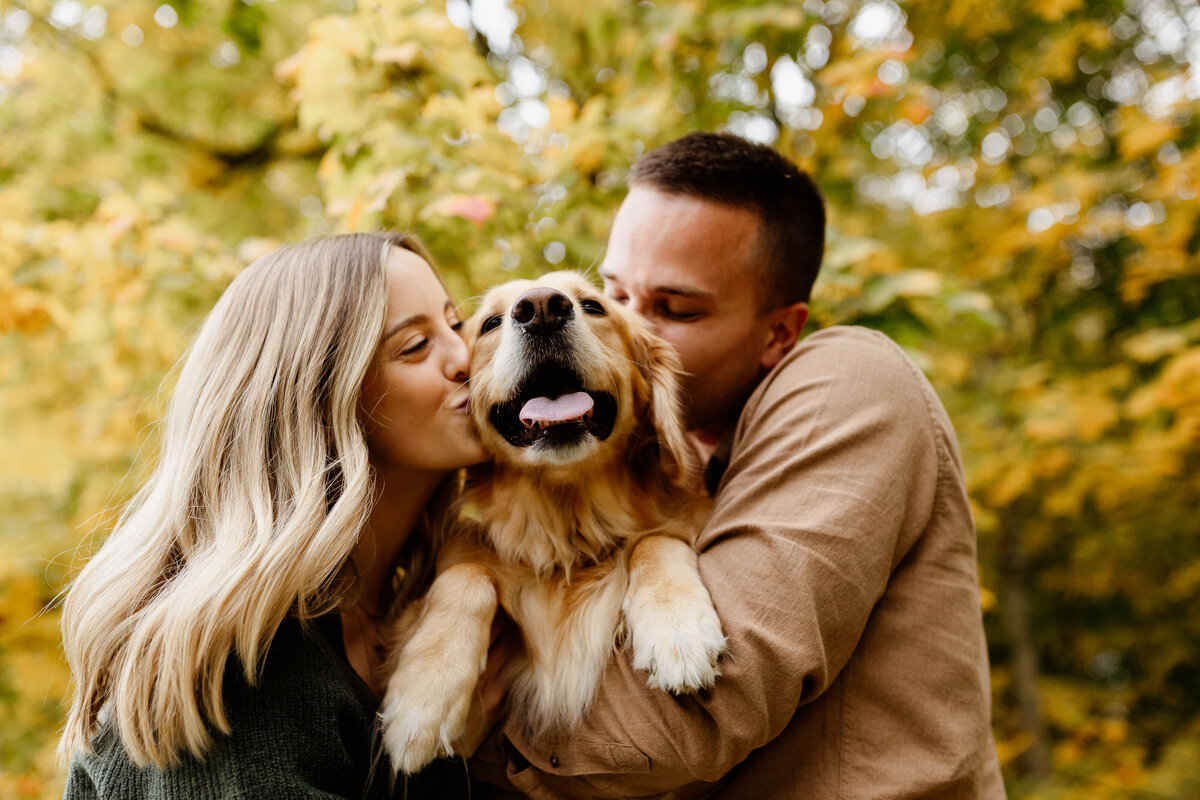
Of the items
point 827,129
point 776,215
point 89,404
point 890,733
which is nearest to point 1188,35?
point 827,129

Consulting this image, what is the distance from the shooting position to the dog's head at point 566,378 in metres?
2.10

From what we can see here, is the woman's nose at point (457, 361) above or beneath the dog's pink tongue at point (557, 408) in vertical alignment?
above

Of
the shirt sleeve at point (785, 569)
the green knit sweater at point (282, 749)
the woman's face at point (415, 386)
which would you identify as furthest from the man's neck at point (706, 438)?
the green knit sweater at point (282, 749)

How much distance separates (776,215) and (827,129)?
145cm

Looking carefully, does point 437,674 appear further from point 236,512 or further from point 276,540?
point 236,512

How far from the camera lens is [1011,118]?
5.59 m

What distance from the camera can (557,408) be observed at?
2.17 m

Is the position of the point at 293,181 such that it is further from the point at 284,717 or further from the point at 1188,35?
the point at 1188,35

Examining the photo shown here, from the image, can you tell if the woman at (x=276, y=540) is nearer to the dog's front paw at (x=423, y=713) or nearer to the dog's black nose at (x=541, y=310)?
the dog's front paw at (x=423, y=713)

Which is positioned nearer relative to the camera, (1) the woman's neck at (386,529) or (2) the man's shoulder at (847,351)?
(2) the man's shoulder at (847,351)

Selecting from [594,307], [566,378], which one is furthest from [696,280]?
[566,378]

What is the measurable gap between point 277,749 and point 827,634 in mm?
1093

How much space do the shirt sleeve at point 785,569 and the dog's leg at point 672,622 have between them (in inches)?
1.2

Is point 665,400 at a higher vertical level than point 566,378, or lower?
lower
